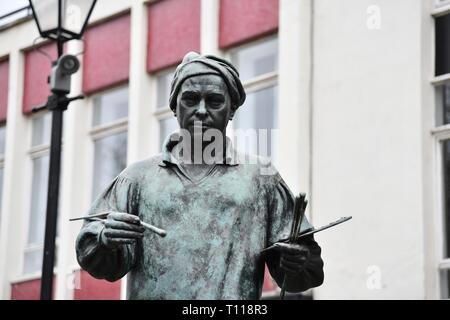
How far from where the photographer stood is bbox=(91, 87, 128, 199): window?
A: 26.2m

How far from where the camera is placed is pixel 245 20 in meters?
23.0

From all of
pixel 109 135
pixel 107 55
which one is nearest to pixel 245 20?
pixel 107 55

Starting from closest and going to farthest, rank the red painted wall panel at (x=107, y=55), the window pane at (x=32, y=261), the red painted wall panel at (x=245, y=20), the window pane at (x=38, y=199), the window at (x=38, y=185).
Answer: the red painted wall panel at (x=245, y=20)
the red painted wall panel at (x=107, y=55)
the window pane at (x=32, y=261)
the window at (x=38, y=185)
the window pane at (x=38, y=199)

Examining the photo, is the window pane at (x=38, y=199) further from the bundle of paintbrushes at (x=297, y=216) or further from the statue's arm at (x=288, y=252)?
the bundle of paintbrushes at (x=297, y=216)

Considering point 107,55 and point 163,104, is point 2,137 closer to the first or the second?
point 107,55

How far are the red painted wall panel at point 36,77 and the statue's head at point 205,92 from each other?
20.3 m

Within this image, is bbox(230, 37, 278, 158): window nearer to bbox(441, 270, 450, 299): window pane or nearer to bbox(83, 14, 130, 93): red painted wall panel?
bbox(83, 14, 130, 93): red painted wall panel

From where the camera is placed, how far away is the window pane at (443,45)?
20062mm

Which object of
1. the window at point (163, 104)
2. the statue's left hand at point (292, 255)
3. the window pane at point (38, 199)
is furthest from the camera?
the window pane at point (38, 199)

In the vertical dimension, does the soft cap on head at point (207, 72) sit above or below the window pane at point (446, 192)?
below

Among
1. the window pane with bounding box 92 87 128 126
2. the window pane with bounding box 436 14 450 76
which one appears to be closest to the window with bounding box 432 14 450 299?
the window pane with bounding box 436 14 450 76

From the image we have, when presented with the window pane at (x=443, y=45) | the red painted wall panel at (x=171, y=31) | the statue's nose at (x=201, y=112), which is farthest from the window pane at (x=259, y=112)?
the statue's nose at (x=201, y=112)

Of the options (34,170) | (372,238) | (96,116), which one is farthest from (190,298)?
(34,170)

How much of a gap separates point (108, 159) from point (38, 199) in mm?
2523
